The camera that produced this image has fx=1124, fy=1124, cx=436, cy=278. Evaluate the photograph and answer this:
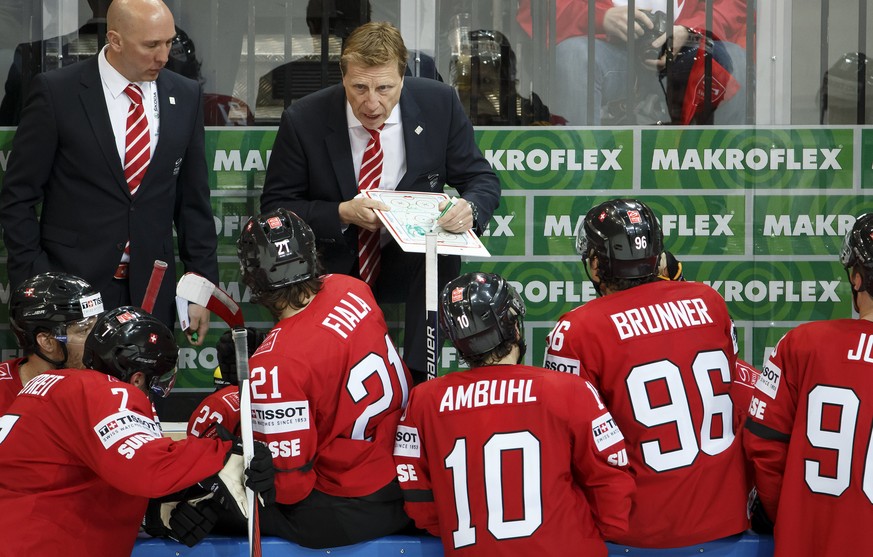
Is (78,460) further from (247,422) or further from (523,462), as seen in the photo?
(523,462)

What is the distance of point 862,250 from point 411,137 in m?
1.74

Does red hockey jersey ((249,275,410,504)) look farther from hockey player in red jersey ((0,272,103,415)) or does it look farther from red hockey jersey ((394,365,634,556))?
hockey player in red jersey ((0,272,103,415))

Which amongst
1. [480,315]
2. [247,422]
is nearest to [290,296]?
[247,422]

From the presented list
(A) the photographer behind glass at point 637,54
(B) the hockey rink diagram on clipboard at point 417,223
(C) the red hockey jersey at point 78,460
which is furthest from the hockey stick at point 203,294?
(A) the photographer behind glass at point 637,54

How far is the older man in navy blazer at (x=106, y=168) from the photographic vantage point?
13.4 ft

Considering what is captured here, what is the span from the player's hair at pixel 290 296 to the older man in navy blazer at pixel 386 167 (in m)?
0.84

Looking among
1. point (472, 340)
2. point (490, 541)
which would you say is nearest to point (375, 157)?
point (472, 340)

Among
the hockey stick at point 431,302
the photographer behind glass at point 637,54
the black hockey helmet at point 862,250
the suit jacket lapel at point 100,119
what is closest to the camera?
the black hockey helmet at point 862,250

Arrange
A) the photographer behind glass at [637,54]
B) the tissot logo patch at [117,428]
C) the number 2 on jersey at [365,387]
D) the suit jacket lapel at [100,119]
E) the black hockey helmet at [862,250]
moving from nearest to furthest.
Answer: the tissot logo patch at [117,428], the black hockey helmet at [862,250], the number 2 on jersey at [365,387], the suit jacket lapel at [100,119], the photographer behind glass at [637,54]

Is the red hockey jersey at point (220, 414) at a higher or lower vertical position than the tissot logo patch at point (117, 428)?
lower

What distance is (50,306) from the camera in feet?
10.7

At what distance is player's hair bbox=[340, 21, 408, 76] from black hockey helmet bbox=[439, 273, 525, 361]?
1170 millimetres

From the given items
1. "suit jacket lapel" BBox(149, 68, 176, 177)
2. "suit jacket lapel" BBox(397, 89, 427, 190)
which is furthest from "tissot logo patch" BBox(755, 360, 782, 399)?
"suit jacket lapel" BBox(149, 68, 176, 177)

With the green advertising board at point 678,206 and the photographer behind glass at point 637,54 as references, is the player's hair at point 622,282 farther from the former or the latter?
the photographer behind glass at point 637,54
